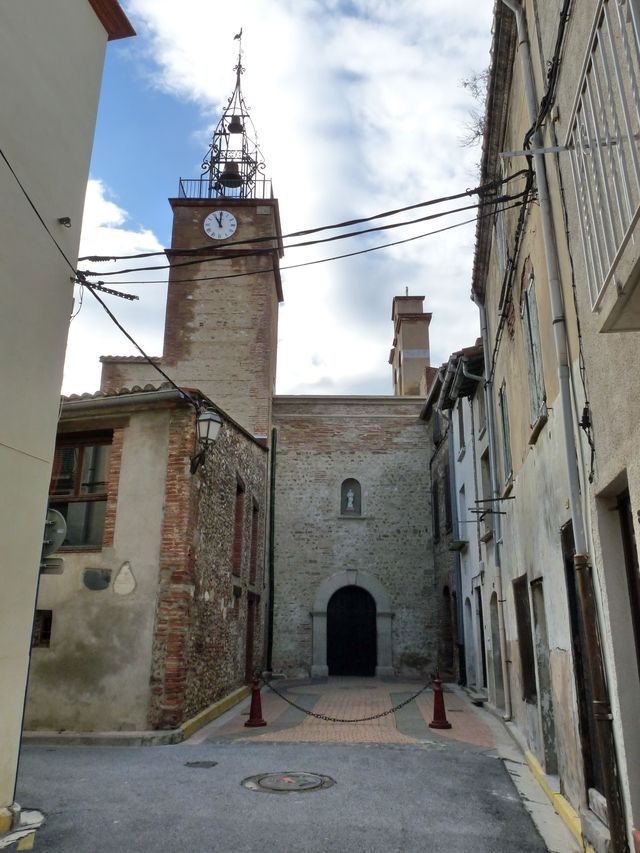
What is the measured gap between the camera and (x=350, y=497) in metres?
18.9

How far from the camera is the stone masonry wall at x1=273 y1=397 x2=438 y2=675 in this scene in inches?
698

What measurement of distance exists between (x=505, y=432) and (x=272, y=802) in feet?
18.0

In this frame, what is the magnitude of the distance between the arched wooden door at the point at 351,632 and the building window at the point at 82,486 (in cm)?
964

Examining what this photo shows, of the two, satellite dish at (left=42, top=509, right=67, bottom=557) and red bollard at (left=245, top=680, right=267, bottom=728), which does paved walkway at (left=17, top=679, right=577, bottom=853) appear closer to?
red bollard at (left=245, top=680, right=267, bottom=728)

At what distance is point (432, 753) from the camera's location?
8047 mm

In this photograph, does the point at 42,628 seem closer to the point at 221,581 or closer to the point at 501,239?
the point at 221,581

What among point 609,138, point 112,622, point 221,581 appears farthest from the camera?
point 221,581

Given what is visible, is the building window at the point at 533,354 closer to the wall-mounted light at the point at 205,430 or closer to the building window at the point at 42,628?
the wall-mounted light at the point at 205,430

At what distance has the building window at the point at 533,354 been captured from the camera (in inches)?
238

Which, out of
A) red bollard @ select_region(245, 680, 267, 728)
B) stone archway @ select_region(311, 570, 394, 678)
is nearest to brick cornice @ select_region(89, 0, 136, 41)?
red bollard @ select_region(245, 680, 267, 728)

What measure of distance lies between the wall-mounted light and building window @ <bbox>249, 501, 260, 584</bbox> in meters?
6.11

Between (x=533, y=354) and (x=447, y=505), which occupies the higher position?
(x=447, y=505)

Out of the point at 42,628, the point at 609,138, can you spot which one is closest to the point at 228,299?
the point at 42,628

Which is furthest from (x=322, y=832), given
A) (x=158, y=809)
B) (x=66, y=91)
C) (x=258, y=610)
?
(x=258, y=610)
